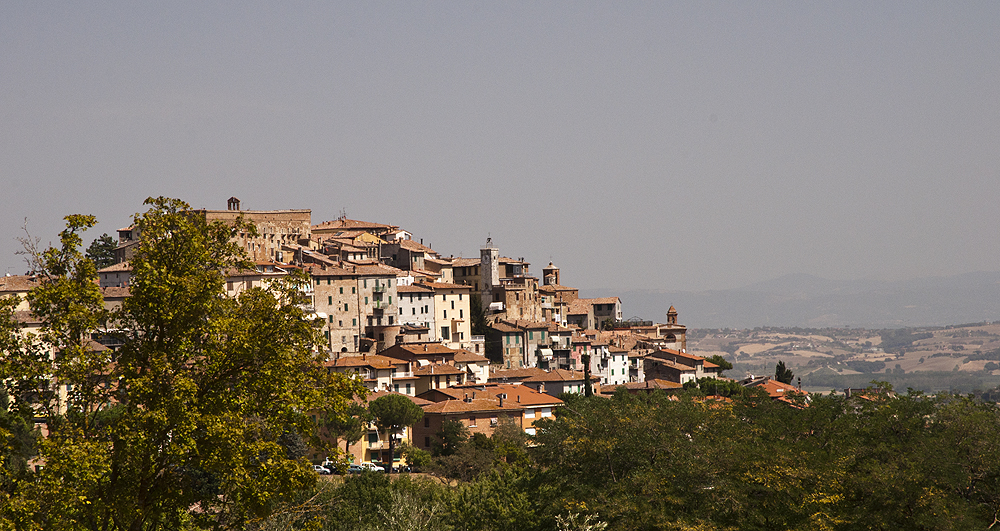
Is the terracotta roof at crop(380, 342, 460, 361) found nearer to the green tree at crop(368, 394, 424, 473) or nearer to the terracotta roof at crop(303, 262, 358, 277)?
the terracotta roof at crop(303, 262, 358, 277)

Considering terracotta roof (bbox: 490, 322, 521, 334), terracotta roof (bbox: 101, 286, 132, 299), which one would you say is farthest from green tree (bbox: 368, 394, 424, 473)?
terracotta roof (bbox: 490, 322, 521, 334)

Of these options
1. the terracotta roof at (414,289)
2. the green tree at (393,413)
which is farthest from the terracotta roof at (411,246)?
the green tree at (393,413)

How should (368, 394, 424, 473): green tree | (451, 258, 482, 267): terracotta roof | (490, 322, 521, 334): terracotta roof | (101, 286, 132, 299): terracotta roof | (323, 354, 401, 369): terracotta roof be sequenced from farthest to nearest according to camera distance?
(451, 258, 482, 267): terracotta roof, (490, 322, 521, 334): terracotta roof, (323, 354, 401, 369): terracotta roof, (101, 286, 132, 299): terracotta roof, (368, 394, 424, 473): green tree

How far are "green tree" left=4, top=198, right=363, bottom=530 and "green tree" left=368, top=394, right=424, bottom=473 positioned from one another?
1961 inches

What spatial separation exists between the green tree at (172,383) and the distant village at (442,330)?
5147 cm

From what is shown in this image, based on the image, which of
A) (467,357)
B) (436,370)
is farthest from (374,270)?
(436,370)

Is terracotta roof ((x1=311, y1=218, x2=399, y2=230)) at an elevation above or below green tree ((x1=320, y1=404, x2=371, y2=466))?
above

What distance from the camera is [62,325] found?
16844mm

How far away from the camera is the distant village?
76.5m

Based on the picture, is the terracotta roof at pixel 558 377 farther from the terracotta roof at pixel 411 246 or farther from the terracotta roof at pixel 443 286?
the terracotta roof at pixel 411 246

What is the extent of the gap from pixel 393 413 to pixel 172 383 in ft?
169

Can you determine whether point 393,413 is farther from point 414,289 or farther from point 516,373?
point 414,289

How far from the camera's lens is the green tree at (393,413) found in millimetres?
67750

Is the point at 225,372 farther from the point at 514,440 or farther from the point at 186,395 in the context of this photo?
the point at 514,440
